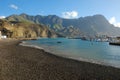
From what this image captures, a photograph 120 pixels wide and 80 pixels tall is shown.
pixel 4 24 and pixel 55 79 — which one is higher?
pixel 4 24

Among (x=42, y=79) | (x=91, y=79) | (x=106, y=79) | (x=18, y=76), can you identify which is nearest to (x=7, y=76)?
(x=18, y=76)

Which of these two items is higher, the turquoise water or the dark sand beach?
the dark sand beach

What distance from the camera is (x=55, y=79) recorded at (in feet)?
54.6

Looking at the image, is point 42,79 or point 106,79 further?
point 106,79

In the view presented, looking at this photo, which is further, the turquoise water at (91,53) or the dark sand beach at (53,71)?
the turquoise water at (91,53)

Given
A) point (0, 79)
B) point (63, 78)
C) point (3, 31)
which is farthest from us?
point (3, 31)

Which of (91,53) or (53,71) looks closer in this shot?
(53,71)

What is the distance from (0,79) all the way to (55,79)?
4816 millimetres

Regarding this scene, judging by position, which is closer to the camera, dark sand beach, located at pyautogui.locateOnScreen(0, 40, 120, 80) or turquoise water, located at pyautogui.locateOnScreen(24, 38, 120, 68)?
dark sand beach, located at pyautogui.locateOnScreen(0, 40, 120, 80)

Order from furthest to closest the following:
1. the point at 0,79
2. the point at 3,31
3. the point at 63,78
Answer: the point at 3,31 → the point at 63,78 → the point at 0,79

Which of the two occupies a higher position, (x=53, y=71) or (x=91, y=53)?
(x=53, y=71)

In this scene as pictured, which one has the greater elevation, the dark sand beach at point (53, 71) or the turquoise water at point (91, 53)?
the dark sand beach at point (53, 71)

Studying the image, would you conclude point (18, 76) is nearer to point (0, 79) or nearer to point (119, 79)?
point (0, 79)

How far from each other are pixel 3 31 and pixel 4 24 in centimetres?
812
